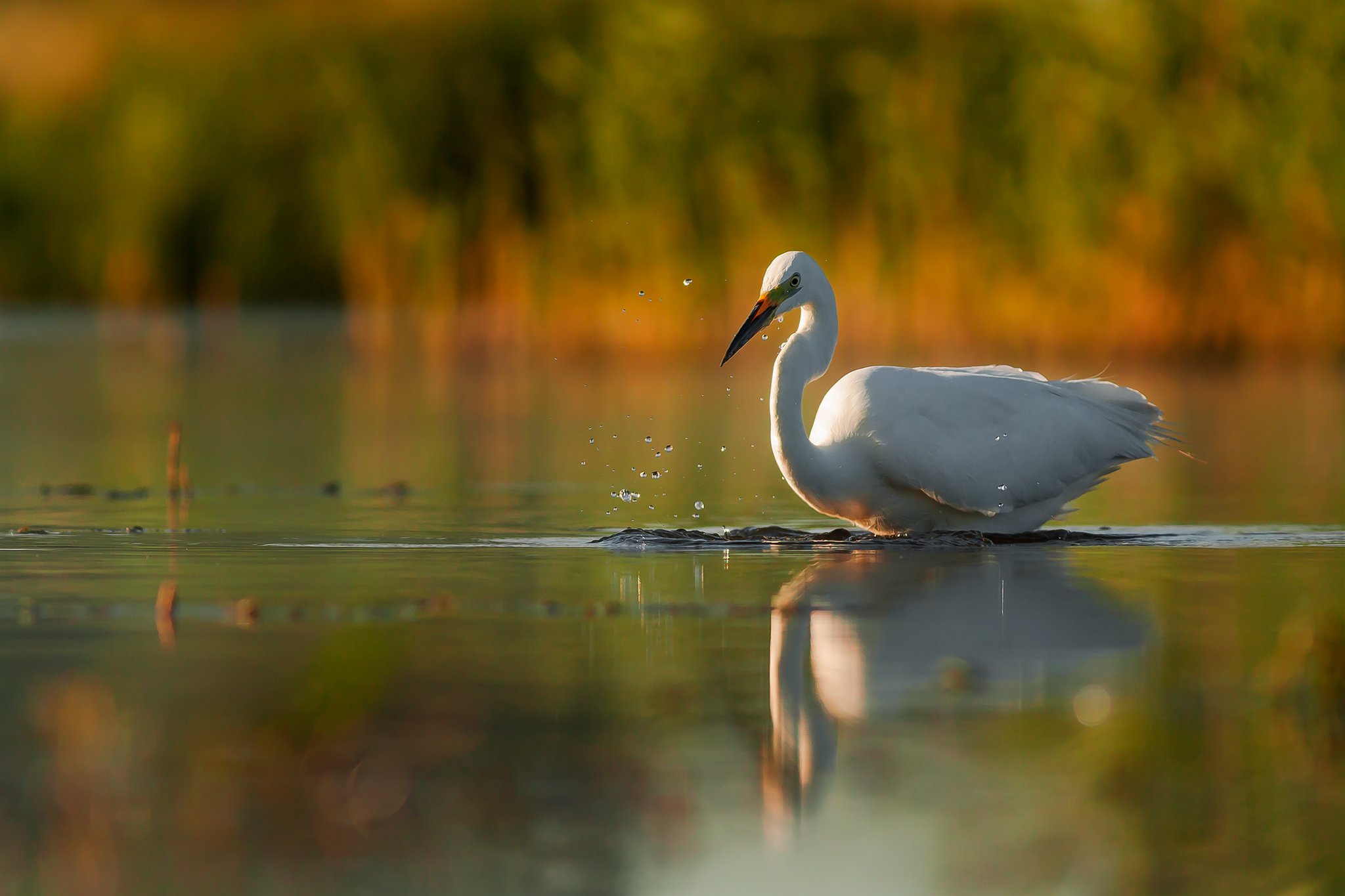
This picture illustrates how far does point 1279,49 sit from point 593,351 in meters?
9.82

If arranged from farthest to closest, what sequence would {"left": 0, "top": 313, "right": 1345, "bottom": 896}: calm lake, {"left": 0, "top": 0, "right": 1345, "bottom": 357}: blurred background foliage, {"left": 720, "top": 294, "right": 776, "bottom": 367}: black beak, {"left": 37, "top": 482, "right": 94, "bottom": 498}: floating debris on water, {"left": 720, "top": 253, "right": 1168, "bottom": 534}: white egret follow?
{"left": 0, "top": 0, "right": 1345, "bottom": 357}: blurred background foliage < {"left": 37, "top": 482, "right": 94, "bottom": 498}: floating debris on water < {"left": 720, "top": 294, "right": 776, "bottom": 367}: black beak < {"left": 720, "top": 253, "right": 1168, "bottom": 534}: white egret < {"left": 0, "top": 313, "right": 1345, "bottom": 896}: calm lake

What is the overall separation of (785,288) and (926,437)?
1017 millimetres

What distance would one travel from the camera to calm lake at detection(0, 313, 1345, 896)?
388 cm

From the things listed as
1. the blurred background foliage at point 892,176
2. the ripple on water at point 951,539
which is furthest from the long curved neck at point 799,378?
the blurred background foliage at point 892,176

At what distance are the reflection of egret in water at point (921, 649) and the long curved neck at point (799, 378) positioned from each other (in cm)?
73

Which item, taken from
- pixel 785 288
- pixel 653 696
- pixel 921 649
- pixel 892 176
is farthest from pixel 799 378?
pixel 892 176

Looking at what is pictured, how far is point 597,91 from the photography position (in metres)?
25.6

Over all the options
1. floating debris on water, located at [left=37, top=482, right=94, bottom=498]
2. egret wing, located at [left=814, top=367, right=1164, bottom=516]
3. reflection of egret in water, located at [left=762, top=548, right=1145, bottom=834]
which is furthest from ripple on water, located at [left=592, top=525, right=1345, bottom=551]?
floating debris on water, located at [left=37, top=482, right=94, bottom=498]

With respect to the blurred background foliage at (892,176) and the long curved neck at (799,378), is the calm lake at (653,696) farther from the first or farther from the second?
the blurred background foliage at (892,176)

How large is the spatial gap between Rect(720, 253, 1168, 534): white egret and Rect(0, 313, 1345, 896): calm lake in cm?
27

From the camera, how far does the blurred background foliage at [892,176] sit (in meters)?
21.5

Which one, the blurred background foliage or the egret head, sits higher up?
the blurred background foliage

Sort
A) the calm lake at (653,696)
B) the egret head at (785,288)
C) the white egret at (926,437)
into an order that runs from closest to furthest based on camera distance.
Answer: the calm lake at (653,696) → the white egret at (926,437) → the egret head at (785,288)

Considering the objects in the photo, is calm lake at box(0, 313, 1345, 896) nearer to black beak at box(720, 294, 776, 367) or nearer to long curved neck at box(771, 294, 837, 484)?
long curved neck at box(771, 294, 837, 484)
